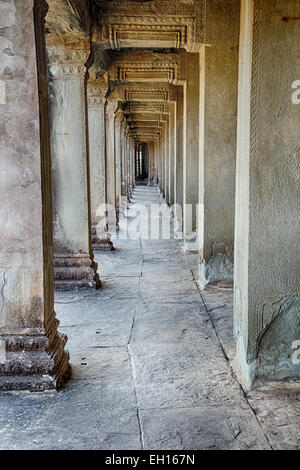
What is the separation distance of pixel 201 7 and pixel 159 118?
42.6 ft

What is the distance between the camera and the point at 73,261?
6.93 metres

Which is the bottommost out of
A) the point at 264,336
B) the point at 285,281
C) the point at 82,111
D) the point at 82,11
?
the point at 264,336

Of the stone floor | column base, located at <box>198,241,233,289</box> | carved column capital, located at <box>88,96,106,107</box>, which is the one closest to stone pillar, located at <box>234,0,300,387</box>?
the stone floor

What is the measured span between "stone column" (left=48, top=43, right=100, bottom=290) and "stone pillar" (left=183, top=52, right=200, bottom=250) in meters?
2.87

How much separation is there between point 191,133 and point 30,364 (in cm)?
658

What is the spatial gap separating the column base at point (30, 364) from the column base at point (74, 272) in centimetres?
309

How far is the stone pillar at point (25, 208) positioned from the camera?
3424 mm

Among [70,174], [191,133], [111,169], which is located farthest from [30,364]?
[111,169]

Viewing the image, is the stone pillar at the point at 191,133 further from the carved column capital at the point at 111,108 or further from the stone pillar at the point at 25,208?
the stone pillar at the point at 25,208

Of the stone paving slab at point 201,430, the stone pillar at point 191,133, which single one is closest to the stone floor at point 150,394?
the stone paving slab at point 201,430

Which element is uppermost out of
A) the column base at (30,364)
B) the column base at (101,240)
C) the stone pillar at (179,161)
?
the stone pillar at (179,161)

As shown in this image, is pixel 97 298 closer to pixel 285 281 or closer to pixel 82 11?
pixel 285 281

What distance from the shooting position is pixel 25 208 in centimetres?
357

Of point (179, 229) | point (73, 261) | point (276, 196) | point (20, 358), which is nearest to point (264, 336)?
point (276, 196)
